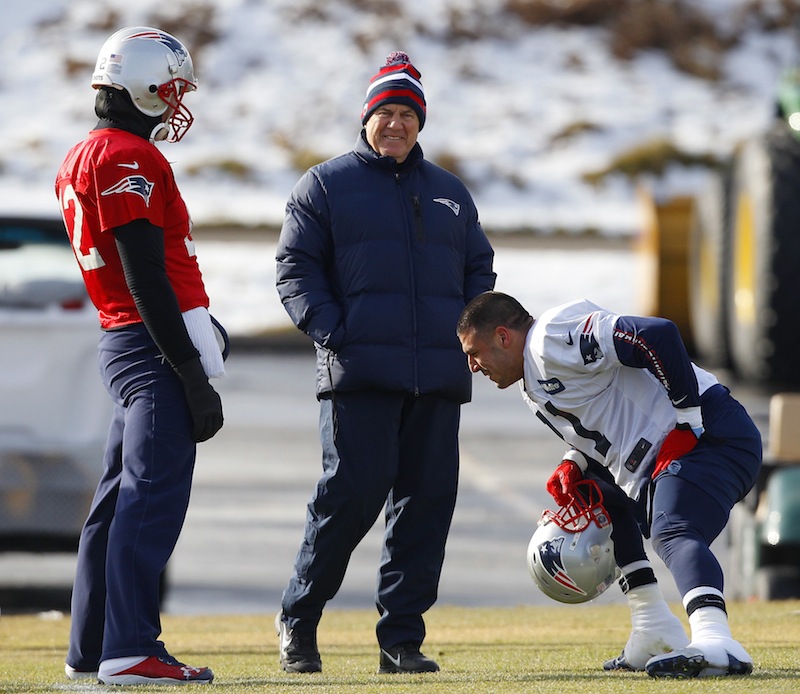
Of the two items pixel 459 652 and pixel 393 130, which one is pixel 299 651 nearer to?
pixel 459 652

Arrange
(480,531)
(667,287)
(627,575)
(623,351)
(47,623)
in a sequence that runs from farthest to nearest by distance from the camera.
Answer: (667,287)
(480,531)
(47,623)
(627,575)
(623,351)

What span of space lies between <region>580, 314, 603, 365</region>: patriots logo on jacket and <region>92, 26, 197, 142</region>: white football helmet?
1.45 m

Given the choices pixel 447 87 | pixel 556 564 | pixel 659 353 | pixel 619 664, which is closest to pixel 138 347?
pixel 556 564

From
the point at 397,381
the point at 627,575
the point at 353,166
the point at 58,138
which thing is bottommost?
the point at 627,575

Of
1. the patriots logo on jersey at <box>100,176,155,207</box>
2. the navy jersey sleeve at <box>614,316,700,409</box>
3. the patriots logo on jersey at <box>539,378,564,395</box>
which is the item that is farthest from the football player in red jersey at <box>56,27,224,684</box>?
the navy jersey sleeve at <box>614,316,700,409</box>

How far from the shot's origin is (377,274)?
5.95 meters

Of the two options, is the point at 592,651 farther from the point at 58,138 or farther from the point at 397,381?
the point at 58,138

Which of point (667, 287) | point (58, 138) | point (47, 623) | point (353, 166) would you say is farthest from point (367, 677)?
point (58, 138)

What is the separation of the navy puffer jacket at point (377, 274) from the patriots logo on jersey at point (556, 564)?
25.8 inches

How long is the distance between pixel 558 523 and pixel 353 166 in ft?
4.78

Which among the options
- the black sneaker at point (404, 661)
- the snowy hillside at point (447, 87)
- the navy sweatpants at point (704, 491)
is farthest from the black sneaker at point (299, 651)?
the snowy hillside at point (447, 87)

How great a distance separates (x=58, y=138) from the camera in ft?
141

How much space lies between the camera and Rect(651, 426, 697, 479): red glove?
5539 mm

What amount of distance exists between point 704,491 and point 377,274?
134 centimetres
